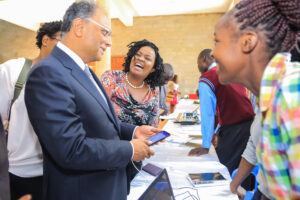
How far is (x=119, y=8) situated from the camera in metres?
9.40

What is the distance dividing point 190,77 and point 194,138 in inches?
354

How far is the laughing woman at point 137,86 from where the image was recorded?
1.96 metres

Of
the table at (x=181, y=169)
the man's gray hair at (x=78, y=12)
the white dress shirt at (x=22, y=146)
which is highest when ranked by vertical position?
the man's gray hair at (x=78, y=12)

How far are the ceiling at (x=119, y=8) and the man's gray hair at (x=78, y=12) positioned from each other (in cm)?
863

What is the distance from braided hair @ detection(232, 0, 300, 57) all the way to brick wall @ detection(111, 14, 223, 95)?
1052 centimetres

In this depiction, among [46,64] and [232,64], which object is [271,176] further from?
[46,64]

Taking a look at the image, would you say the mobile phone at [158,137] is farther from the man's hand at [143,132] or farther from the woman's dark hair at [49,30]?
the woman's dark hair at [49,30]

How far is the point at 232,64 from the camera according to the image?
0.68 metres

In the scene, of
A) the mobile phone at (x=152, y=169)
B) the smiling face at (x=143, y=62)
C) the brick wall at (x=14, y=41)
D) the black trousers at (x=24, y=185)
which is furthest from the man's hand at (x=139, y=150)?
the brick wall at (x=14, y=41)

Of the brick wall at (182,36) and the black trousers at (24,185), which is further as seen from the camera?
the brick wall at (182,36)

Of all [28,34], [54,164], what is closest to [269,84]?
[54,164]

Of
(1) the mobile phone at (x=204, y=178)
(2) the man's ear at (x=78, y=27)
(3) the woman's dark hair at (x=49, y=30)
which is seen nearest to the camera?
(2) the man's ear at (x=78, y=27)

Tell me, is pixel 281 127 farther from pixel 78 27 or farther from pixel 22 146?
pixel 22 146

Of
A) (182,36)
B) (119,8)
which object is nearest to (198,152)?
(119,8)
